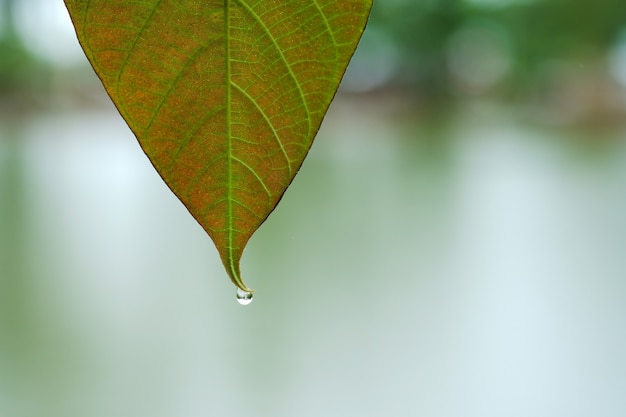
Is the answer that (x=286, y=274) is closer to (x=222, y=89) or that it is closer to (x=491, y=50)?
(x=222, y=89)

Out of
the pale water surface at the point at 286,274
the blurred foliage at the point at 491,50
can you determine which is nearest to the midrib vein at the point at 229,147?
the pale water surface at the point at 286,274

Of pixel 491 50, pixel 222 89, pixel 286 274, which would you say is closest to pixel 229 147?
pixel 222 89

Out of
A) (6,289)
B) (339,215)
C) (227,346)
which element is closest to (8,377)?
(227,346)

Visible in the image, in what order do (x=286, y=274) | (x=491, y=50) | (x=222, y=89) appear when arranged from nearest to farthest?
(x=222, y=89) < (x=286, y=274) < (x=491, y=50)

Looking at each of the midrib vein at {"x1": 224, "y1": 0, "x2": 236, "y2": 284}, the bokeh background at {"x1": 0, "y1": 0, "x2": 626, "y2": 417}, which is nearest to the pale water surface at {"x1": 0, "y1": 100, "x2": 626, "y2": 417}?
the bokeh background at {"x1": 0, "y1": 0, "x2": 626, "y2": 417}

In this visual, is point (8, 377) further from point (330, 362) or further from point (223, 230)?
point (223, 230)

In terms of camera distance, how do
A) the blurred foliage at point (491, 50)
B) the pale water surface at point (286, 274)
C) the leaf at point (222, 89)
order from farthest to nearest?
the blurred foliage at point (491, 50) → the pale water surface at point (286, 274) → the leaf at point (222, 89)

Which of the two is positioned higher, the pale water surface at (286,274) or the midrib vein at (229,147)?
the midrib vein at (229,147)

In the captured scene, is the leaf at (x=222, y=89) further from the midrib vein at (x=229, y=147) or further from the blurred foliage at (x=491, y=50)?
the blurred foliage at (x=491, y=50)
